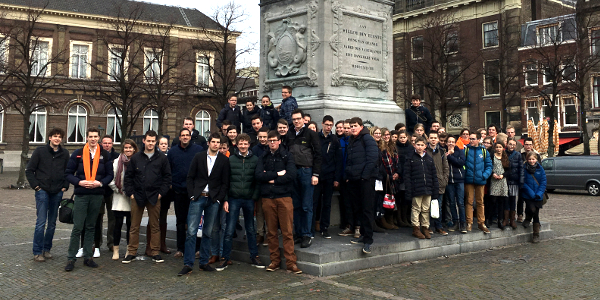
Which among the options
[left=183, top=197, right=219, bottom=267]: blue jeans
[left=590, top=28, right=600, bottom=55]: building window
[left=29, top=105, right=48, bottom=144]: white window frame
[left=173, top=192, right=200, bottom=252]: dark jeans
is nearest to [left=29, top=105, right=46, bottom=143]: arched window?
[left=29, top=105, right=48, bottom=144]: white window frame

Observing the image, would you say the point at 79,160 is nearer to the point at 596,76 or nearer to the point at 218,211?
the point at 218,211

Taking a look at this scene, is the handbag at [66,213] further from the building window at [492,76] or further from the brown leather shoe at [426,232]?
the building window at [492,76]

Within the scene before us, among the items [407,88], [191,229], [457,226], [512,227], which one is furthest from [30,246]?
[407,88]

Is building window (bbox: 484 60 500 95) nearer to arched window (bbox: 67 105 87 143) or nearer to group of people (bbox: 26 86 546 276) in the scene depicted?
group of people (bbox: 26 86 546 276)

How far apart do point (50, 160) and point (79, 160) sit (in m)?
0.63

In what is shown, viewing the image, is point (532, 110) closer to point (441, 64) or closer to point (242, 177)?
point (441, 64)

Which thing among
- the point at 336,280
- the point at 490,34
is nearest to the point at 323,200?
the point at 336,280

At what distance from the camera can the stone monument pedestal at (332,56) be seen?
10.9 metres

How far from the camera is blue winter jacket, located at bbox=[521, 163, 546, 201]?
10.3m

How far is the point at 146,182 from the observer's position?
317 inches

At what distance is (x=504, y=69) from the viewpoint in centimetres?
3716

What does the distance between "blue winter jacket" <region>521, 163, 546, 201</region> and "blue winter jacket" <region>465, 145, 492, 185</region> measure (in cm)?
108

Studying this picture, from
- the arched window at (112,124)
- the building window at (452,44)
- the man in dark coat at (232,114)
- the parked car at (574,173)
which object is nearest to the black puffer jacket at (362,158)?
the man in dark coat at (232,114)

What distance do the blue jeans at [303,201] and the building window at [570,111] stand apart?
36.1 m
